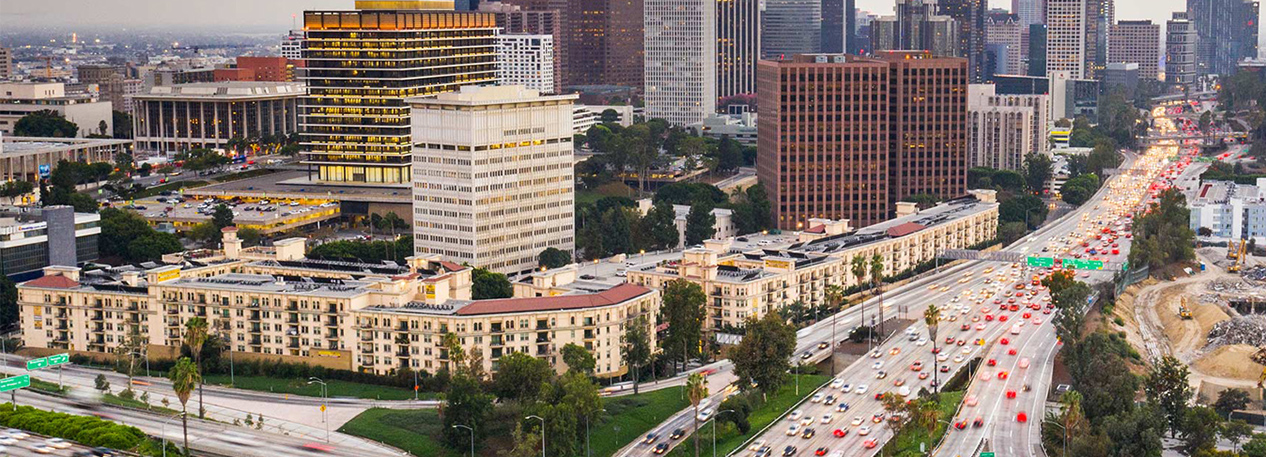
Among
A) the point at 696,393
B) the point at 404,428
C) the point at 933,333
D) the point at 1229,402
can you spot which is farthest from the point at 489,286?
the point at 1229,402

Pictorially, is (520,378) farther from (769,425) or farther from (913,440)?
(913,440)

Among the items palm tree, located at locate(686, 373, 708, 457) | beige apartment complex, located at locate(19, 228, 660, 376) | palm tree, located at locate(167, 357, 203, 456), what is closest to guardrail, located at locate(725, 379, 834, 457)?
palm tree, located at locate(686, 373, 708, 457)

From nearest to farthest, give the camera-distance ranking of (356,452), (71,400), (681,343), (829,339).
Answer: (356,452)
(71,400)
(681,343)
(829,339)

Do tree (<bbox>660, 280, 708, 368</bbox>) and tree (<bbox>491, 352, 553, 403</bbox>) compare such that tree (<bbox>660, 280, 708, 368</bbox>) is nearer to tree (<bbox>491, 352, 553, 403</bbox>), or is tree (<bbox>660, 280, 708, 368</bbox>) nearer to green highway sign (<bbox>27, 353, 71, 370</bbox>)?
tree (<bbox>491, 352, 553, 403</bbox>)

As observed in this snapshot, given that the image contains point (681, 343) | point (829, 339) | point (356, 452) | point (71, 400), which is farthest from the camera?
point (829, 339)

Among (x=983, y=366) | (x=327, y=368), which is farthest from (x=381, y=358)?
(x=983, y=366)

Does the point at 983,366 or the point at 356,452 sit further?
the point at 983,366

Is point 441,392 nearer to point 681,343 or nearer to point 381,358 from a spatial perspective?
point 381,358
